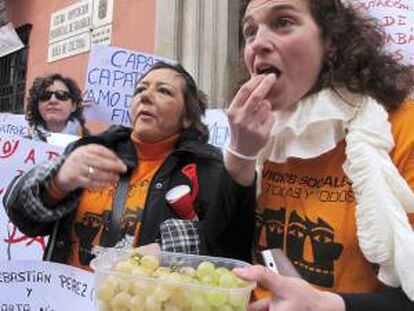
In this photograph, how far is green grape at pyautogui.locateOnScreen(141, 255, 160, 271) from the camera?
98 cm

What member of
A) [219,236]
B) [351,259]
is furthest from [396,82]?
[219,236]

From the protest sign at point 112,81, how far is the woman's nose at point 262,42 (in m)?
2.13

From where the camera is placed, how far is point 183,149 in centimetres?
204

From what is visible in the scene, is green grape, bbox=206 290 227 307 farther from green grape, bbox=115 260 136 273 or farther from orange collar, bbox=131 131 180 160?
orange collar, bbox=131 131 180 160

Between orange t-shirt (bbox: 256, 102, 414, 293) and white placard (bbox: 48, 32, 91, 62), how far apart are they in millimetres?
5202

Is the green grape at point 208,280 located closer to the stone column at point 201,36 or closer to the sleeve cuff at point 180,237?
the sleeve cuff at point 180,237

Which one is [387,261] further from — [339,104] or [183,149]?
[183,149]

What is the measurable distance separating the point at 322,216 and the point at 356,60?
35 cm

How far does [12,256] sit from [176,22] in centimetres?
306

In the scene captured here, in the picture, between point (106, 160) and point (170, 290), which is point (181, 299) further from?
point (106, 160)

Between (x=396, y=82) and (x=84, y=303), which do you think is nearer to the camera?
(x=396, y=82)

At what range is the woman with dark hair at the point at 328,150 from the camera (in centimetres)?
110

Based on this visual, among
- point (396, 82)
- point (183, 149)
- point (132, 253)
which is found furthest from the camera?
point (183, 149)

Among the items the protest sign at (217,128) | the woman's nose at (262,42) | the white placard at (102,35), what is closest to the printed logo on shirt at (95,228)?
the woman's nose at (262,42)
